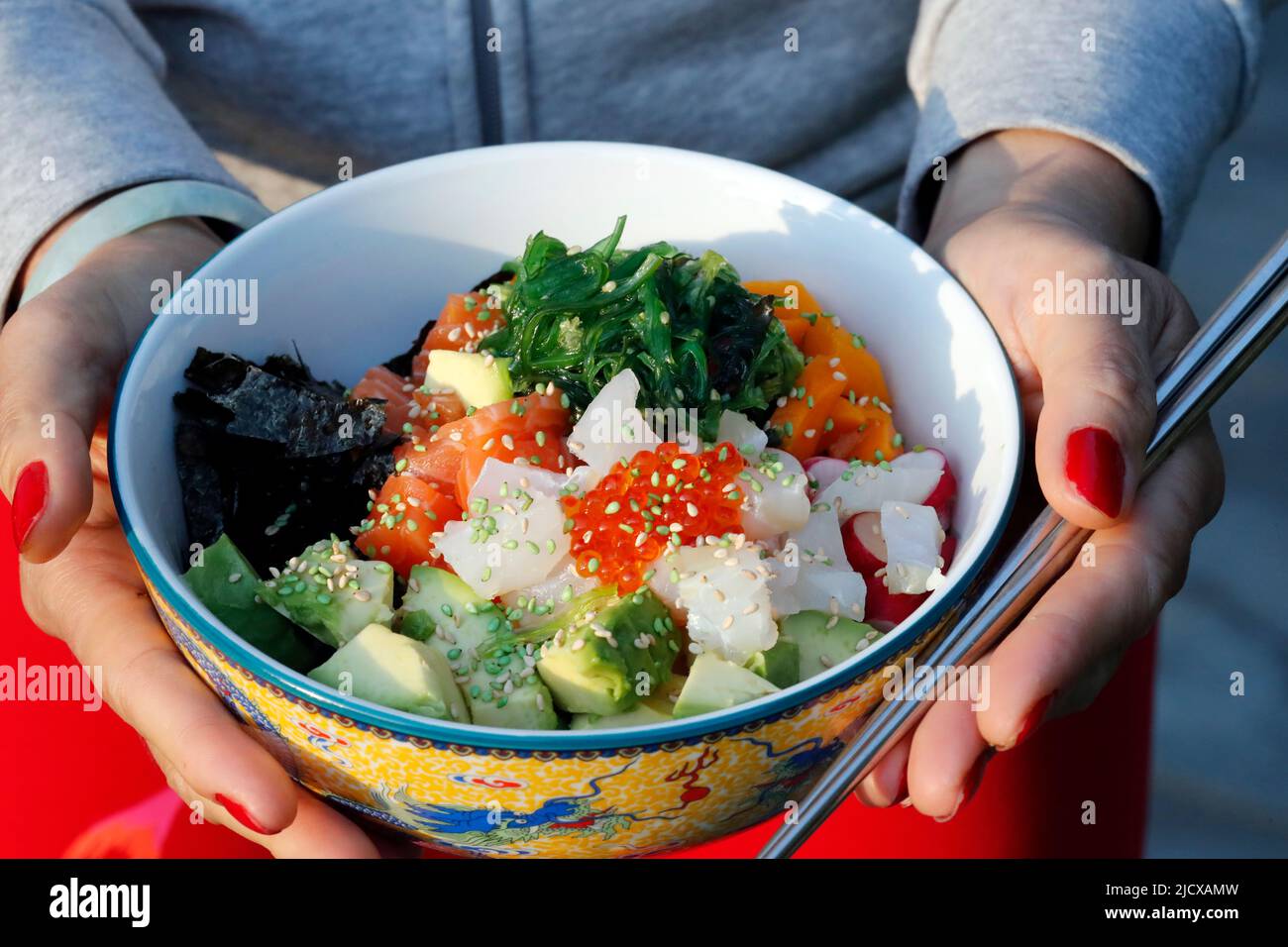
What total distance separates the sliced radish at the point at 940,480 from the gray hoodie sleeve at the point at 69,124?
1.19m

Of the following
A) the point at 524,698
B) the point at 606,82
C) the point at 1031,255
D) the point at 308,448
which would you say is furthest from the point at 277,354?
the point at 1031,255

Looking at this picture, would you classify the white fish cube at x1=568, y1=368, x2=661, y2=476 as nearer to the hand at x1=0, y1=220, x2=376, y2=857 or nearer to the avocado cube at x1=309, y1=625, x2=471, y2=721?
the avocado cube at x1=309, y1=625, x2=471, y2=721

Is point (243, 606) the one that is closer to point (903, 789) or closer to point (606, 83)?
point (903, 789)

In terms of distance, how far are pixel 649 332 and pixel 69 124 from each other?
1031mm

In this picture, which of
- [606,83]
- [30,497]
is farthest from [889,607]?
[606,83]

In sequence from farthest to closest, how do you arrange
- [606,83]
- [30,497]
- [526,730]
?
1. [606,83]
2. [30,497]
3. [526,730]

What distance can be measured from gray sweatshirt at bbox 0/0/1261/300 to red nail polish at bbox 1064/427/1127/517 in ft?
2.58

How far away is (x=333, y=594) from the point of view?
130 centimetres

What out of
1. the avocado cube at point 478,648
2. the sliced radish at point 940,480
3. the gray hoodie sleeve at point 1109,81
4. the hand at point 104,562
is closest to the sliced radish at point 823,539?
the sliced radish at point 940,480

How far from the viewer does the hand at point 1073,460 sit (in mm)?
1273

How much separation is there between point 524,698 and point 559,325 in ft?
1.75

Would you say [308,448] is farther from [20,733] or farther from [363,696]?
[20,733]

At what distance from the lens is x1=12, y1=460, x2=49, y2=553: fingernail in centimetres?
132

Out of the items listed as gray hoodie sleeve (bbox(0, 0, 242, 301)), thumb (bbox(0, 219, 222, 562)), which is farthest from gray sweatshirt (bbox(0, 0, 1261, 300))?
thumb (bbox(0, 219, 222, 562))
